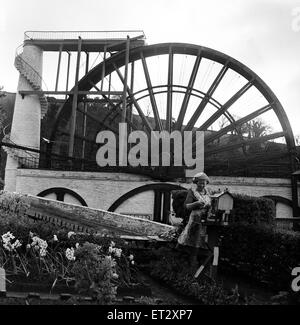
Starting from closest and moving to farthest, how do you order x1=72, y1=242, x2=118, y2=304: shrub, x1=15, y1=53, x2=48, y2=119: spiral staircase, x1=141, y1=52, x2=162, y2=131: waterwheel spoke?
1. x1=72, y1=242, x2=118, y2=304: shrub
2. x1=141, y1=52, x2=162, y2=131: waterwheel spoke
3. x1=15, y1=53, x2=48, y2=119: spiral staircase

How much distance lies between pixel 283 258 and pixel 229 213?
100cm

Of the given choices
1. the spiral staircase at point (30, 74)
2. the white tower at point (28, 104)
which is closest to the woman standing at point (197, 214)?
the white tower at point (28, 104)

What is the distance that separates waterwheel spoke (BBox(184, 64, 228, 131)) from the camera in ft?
67.1

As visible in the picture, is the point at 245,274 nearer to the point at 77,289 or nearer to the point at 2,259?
the point at 77,289

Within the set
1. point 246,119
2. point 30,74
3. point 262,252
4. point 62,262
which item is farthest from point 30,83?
point 262,252

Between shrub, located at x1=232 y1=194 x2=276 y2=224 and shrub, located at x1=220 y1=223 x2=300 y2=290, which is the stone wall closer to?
shrub, located at x1=232 y1=194 x2=276 y2=224

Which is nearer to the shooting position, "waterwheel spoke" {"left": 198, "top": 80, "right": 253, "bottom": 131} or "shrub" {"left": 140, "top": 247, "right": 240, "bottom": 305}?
"shrub" {"left": 140, "top": 247, "right": 240, "bottom": 305}

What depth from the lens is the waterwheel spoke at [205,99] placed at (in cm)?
2044

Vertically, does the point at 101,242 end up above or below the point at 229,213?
below

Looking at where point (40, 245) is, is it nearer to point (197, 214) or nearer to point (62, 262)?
point (62, 262)

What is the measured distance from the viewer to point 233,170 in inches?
766

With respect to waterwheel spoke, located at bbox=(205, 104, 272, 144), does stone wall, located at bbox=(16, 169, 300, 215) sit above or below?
below

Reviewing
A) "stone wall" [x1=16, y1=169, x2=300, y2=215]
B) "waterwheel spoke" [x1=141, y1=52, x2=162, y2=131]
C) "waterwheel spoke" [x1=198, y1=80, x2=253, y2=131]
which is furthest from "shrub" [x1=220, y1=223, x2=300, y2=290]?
"waterwheel spoke" [x1=141, y1=52, x2=162, y2=131]

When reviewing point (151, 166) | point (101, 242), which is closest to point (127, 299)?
point (101, 242)
